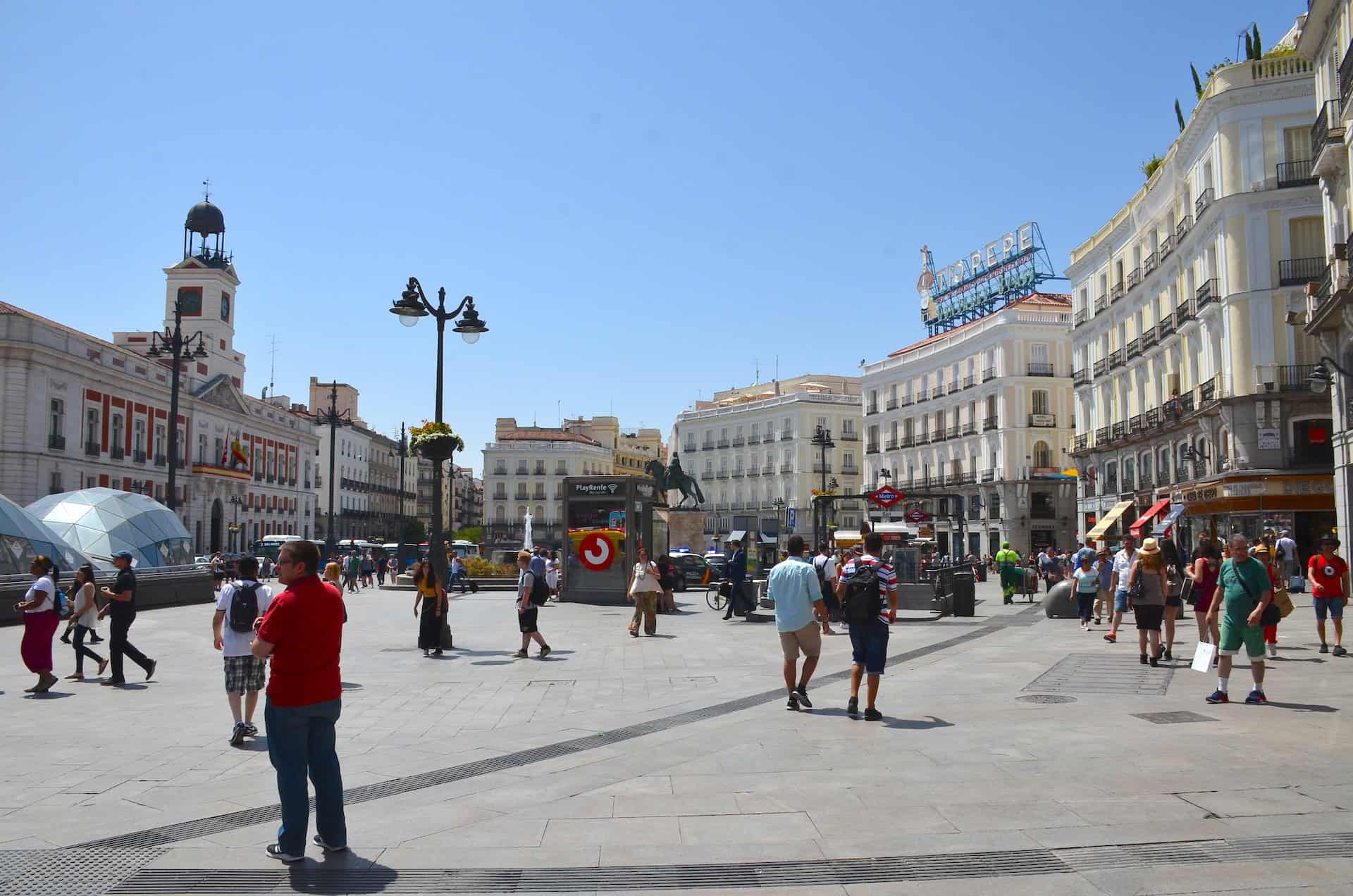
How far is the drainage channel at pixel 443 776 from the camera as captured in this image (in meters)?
5.77

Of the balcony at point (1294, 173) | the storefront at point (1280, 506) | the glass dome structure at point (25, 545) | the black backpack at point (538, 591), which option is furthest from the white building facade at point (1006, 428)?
the black backpack at point (538, 591)

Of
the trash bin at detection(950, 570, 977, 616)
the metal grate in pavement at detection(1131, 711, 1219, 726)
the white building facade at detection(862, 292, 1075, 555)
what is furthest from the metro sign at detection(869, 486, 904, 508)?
the white building facade at detection(862, 292, 1075, 555)

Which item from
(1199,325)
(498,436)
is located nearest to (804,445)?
(498,436)

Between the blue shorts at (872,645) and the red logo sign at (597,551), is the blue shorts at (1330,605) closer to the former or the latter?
the blue shorts at (872,645)

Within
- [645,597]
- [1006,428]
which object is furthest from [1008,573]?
[1006,428]

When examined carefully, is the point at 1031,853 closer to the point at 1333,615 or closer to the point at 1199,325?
the point at 1333,615

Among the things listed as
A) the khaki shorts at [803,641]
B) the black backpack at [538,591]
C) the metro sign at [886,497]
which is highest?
the metro sign at [886,497]

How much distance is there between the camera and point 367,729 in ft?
30.2

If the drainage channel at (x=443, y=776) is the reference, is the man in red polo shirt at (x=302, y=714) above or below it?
above

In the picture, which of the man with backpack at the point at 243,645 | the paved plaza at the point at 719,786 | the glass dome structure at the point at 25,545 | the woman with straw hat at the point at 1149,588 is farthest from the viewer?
the glass dome structure at the point at 25,545

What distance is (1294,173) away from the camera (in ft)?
102

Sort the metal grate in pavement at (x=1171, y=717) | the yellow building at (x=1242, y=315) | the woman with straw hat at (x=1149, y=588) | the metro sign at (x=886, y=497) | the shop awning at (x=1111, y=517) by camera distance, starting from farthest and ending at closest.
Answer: the shop awning at (x=1111, y=517) < the yellow building at (x=1242, y=315) < the metro sign at (x=886, y=497) < the woman with straw hat at (x=1149, y=588) < the metal grate in pavement at (x=1171, y=717)

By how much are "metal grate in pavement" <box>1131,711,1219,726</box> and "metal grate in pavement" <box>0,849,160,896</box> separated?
25.1ft

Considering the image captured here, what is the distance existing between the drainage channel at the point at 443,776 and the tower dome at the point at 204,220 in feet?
256
